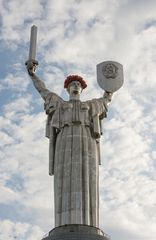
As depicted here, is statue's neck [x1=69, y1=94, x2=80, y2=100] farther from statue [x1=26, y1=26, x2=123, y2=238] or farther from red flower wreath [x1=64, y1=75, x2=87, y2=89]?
red flower wreath [x1=64, y1=75, x2=87, y2=89]

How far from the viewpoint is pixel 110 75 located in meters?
20.5

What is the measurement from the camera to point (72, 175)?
17.7 m

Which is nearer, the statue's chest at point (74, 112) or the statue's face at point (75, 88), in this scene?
the statue's chest at point (74, 112)

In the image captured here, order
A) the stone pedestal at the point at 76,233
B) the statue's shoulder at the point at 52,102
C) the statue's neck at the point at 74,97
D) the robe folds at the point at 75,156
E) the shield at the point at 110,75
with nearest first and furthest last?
the stone pedestal at the point at 76,233 → the robe folds at the point at 75,156 → the statue's shoulder at the point at 52,102 → the statue's neck at the point at 74,97 → the shield at the point at 110,75

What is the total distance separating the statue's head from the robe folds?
→ 0.54 meters

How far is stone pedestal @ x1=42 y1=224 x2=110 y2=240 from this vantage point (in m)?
15.7

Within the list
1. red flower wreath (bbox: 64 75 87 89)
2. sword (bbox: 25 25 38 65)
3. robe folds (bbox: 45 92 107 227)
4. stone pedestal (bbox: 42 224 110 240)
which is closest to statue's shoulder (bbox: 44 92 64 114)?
robe folds (bbox: 45 92 107 227)

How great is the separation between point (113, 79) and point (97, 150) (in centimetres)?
337

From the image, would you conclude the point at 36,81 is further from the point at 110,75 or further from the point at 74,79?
the point at 110,75

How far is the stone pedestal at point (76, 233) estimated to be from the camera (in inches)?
617

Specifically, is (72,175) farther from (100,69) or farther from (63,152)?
(100,69)

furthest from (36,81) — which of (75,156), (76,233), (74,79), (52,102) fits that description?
(76,233)

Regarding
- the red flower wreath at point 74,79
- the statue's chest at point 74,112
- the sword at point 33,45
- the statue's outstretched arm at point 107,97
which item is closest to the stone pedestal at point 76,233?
the statue's chest at point 74,112

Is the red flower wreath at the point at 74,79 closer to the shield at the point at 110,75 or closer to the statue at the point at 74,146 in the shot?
the statue at the point at 74,146
